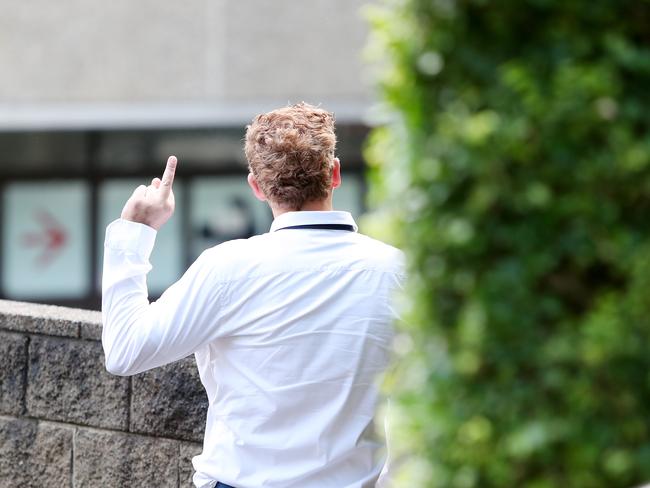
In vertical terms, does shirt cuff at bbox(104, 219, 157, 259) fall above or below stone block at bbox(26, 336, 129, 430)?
above

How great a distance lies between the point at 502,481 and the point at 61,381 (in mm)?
2884

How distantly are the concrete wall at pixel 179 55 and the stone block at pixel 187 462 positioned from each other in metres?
9.82

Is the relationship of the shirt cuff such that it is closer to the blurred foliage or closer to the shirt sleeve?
the shirt sleeve

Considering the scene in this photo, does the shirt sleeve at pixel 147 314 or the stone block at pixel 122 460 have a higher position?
the shirt sleeve at pixel 147 314

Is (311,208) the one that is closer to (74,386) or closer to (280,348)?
(280,348)

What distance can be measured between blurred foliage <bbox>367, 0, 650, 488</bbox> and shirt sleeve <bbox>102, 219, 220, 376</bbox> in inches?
46.5

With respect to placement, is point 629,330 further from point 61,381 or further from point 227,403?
point 61,381

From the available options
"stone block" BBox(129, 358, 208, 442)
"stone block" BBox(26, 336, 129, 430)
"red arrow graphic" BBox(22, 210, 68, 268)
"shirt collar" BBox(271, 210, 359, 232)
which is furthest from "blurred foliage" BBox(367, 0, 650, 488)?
"red arrow graphic" BBox(22, 210, 68, 268)

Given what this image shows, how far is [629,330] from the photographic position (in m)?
1.61

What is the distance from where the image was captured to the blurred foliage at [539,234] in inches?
64.3

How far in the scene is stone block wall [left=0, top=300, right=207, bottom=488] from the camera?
4.05 metres

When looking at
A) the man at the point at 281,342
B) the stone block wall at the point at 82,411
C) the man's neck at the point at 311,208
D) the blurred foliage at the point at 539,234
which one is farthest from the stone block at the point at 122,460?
the blurred foliage at the point at 539,234

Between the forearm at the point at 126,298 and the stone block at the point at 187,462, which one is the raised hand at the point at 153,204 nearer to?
the forearm at the point at 126,298

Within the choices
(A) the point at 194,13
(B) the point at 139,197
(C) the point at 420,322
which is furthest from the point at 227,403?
(A) the point at 194,13
